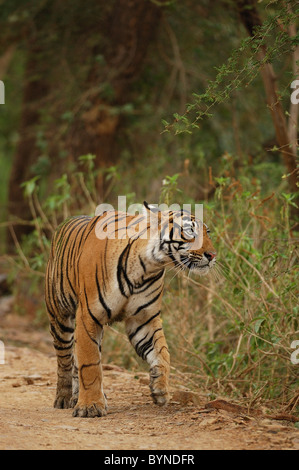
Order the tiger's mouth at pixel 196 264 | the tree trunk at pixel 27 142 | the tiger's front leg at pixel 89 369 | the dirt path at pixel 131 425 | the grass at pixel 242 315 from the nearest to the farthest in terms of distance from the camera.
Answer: the dirt path at pixel 131 425
the tiger's mouth at pixel 196 264
the tiger's front leg at pixel 89 369
the grass at pixel 242 315
the tree trunk at pixel 27 142

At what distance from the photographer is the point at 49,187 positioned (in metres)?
11.0

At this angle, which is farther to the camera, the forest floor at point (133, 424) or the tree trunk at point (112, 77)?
the tree trunk at point (112, 77)

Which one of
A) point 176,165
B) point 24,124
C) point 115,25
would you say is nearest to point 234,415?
point 176,165

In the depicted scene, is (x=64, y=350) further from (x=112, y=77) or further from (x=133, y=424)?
(x=112, y=77)

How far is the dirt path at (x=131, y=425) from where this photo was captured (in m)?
3.79

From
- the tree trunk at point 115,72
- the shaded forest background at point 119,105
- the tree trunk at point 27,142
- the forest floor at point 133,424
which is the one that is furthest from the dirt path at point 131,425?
the tree trunk at point 27,142

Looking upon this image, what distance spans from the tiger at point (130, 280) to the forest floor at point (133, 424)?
8.3 inches

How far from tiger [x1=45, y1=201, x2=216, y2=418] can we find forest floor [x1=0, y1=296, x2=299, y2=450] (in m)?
0.21

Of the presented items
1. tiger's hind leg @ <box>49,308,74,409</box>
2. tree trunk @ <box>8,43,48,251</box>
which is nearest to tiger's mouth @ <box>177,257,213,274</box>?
tiger's hind leg @ <box>49,308,74,409</box>

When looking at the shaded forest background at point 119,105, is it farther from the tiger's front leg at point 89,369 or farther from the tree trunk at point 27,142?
the tiger's front leg at point 89,369

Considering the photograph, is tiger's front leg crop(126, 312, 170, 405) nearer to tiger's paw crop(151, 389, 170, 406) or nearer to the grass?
tiger's paw crop(151, 389, 170, 406)

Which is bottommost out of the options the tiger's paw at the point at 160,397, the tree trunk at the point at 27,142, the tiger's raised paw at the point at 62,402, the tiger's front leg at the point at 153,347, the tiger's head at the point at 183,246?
the tiger's raised paw at the point at 62,402
